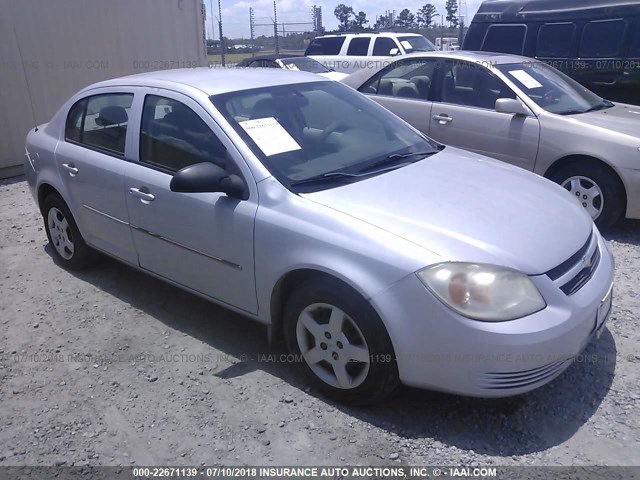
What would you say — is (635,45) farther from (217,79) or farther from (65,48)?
(65,48)

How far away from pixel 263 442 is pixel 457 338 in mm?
1062

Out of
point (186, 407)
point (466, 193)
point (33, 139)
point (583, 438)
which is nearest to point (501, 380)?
point (583, 438)

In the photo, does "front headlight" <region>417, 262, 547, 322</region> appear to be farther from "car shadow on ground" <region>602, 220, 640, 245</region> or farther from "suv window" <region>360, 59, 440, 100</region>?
"suv window" <region>360, 59, 440, 100</region>

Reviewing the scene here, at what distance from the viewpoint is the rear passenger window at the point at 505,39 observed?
8031 millimetres

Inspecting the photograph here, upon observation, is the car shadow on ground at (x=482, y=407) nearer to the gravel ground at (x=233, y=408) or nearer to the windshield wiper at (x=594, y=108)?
the gravel ground at (x=233, y=408)

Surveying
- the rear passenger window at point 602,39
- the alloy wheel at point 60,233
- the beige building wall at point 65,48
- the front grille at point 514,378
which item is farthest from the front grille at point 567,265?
the beige building wall at point 65,48

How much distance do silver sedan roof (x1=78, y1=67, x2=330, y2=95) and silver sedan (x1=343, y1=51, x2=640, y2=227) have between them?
90.8 inches

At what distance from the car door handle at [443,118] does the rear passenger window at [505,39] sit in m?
2.97

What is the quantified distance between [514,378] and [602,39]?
6400 mm

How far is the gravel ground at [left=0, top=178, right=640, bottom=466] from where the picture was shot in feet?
8.71

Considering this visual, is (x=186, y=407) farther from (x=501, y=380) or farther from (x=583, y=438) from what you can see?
(x=583, y=438)

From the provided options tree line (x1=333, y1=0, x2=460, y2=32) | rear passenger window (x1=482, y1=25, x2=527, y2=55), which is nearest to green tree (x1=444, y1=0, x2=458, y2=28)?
tree line (x1=333, y1=0, x2=460, y2=32)

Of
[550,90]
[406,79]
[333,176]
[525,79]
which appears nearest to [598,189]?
[550,90]

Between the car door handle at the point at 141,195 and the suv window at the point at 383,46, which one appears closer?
the car door handle at the point at 141,195
